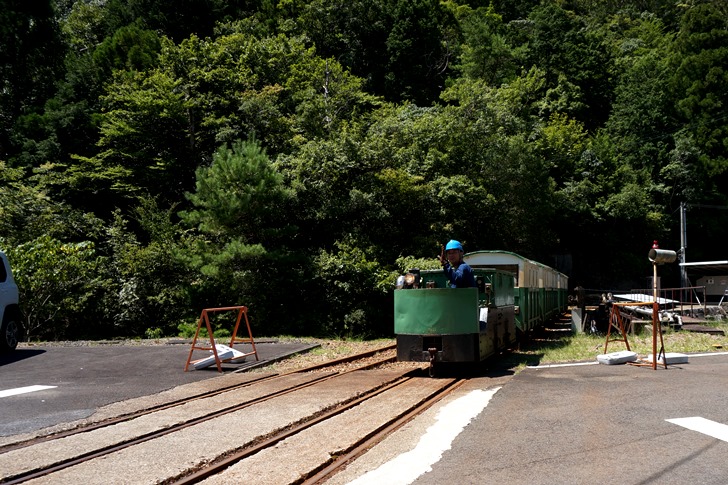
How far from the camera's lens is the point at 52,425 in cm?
728

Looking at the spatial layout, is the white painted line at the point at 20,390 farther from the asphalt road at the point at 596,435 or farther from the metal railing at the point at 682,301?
the metal railing at the point at 682,301

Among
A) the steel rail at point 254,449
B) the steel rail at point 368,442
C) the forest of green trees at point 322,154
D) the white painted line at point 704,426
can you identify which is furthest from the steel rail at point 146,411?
the forest of green trees at point 322,154

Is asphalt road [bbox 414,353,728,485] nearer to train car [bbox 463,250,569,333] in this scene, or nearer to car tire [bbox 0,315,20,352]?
train car [bbox 463,250,569,333]

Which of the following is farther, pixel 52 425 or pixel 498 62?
pixel 498 62

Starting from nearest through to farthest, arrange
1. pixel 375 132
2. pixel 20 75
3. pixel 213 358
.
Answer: pixel 213 358
pixel 375 132
pixel 20 75

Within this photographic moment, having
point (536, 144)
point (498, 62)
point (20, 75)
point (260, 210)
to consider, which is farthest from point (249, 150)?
point (498, 62)

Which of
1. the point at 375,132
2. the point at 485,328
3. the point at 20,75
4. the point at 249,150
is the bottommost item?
the point at 485,328

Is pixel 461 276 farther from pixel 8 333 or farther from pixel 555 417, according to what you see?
pixel 8 333

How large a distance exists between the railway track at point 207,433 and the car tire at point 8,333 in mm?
7260

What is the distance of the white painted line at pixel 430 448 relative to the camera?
510 cm

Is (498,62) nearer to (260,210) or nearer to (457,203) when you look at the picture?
(457,203)

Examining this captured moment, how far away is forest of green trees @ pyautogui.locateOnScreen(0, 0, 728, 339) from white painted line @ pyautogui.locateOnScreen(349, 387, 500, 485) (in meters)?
15.5

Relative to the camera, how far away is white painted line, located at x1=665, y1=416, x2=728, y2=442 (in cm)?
620

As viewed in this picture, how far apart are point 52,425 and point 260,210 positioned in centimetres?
1662
